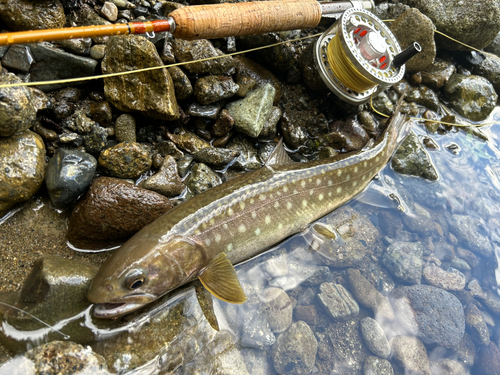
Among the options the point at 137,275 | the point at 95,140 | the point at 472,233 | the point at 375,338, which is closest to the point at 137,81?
the point at 95,140

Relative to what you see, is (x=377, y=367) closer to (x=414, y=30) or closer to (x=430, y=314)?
(x=430, y=314)

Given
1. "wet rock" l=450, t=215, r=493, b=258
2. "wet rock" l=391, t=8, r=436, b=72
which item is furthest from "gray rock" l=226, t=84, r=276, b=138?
"wet rock" l=450, t=215, r=493, b=258

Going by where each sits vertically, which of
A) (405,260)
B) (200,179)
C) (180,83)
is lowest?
(405,260)

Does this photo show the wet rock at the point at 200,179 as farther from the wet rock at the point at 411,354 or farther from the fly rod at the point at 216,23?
the wet rock at the point at 411,354

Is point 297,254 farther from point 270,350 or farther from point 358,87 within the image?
point 358,87

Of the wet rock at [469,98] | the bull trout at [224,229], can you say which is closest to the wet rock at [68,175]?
the bull trout at [224,229]

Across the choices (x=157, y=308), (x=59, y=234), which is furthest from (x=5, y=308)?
(x=157, y=308)
